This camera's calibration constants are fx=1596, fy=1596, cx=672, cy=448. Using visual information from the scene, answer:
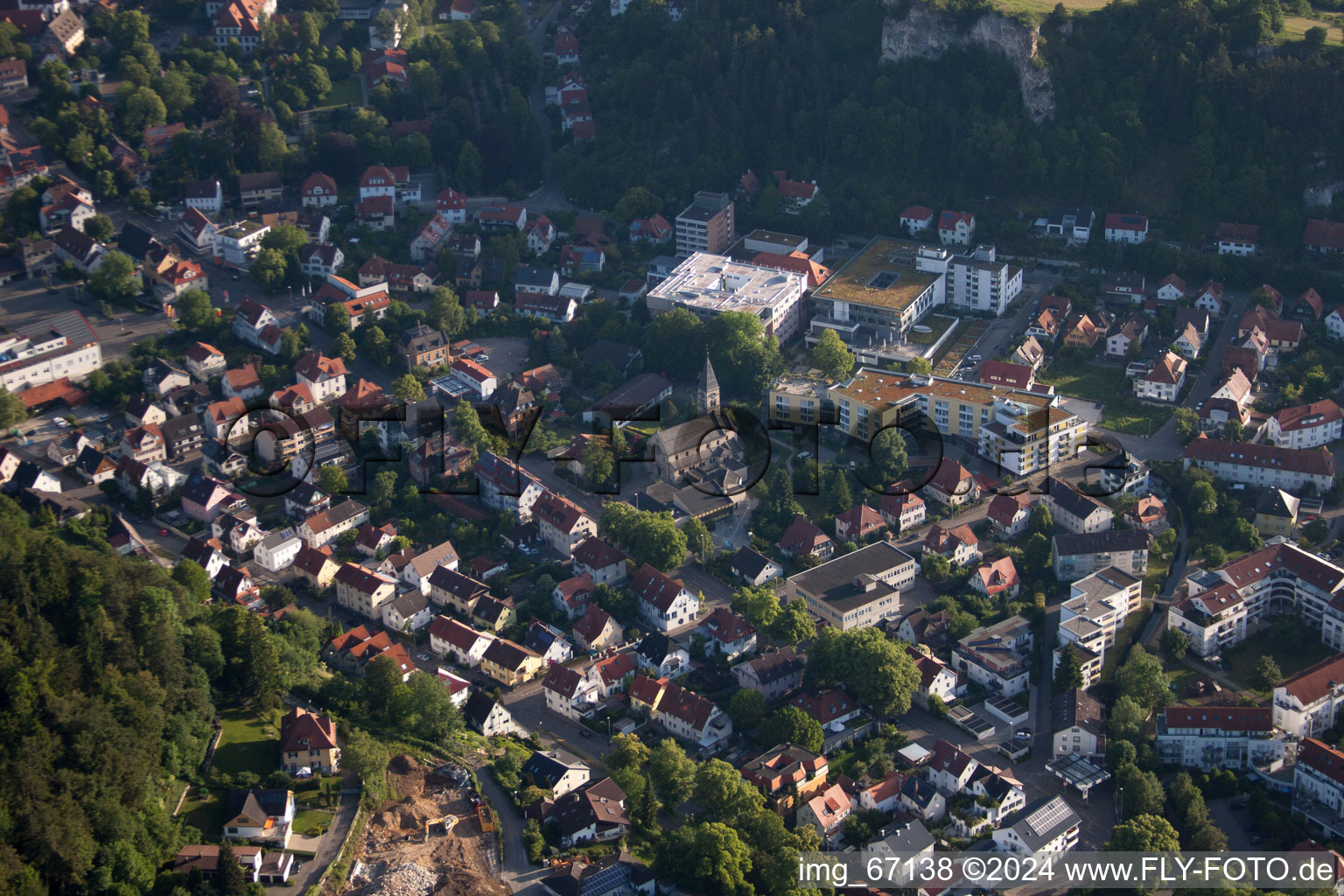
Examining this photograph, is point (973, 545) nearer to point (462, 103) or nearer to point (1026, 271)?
point (1026, 271)

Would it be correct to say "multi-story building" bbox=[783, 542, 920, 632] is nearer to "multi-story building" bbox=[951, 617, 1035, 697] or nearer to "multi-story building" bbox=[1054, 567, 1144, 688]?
"multi-story building" bbox=[951, 617, 1035, 697]

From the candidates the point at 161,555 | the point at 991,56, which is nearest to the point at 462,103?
the point at 991,56

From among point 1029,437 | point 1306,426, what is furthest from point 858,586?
point 1306,426

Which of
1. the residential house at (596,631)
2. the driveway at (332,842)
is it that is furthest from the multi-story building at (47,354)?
the driveway at (332,842)

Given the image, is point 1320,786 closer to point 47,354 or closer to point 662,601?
point 662,601

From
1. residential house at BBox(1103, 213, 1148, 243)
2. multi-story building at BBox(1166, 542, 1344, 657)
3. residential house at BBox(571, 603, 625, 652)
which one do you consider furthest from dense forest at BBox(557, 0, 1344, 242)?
residential house at BBox(571, 603, 625, 652)

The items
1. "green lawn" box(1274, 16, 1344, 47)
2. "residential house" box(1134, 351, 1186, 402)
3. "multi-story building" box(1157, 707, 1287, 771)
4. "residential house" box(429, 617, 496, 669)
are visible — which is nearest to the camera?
"multi-story building" box(1157, 707, 1287, 771)
